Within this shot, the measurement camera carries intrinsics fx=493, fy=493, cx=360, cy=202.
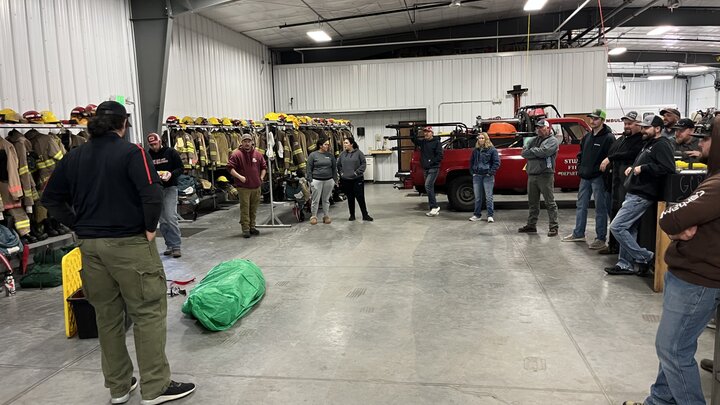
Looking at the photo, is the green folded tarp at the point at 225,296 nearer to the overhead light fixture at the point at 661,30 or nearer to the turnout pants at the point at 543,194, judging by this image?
the turnout pants at the point at 543,194

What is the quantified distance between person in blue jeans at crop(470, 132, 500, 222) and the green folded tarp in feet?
17.1

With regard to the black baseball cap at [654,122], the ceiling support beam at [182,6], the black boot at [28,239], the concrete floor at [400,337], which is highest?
the ceiling support beam at [182,6]

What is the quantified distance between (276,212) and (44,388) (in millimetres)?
7852

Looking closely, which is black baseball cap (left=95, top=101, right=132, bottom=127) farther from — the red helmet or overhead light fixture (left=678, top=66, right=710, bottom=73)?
overhead light fixture (left=678, top=66, right=710, bottom=73)

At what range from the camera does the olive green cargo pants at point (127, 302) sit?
293cm

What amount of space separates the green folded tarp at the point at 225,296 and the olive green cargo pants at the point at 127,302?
1.12 m

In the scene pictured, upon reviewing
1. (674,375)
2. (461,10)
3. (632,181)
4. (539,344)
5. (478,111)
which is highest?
(461,10)

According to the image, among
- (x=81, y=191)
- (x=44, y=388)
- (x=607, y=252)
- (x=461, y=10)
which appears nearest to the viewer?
(x=81, y=191)

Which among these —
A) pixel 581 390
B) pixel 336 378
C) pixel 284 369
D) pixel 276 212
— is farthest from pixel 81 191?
pixel 276 212

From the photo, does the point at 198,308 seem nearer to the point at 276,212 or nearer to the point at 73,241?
the point at 73,241

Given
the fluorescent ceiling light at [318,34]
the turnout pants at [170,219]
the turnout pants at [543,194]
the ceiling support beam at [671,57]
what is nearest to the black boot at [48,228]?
the turnout pants at [170,219]

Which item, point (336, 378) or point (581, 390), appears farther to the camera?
point (336, 378)

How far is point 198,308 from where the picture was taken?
433 cm

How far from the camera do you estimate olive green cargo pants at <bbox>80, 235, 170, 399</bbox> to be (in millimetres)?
2927
